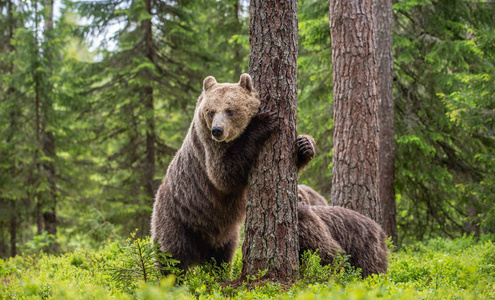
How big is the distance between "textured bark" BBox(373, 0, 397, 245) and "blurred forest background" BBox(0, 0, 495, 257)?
542 millimetres

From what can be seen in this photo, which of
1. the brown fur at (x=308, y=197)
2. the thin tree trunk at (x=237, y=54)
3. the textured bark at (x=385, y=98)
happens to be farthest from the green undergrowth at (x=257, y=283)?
the thin tree trunk at (x=237, y=54)

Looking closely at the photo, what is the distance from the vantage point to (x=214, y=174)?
498 cm

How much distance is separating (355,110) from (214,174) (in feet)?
9.97

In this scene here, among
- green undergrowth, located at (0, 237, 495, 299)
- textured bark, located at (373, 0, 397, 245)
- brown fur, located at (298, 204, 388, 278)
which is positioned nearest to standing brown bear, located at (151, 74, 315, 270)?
green undergrowth, located at (0, 237, 495, 299)

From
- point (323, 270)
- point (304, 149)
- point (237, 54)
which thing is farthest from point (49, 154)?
point (323, 270)

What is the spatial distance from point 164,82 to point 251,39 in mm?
10951

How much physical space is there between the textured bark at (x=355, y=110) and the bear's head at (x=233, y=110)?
249 centimetres

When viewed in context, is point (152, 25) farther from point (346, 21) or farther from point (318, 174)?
point (346, 21)

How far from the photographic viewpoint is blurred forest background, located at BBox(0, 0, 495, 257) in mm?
10977

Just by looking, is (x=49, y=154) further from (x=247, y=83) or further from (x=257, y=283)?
(x=257, y=283)

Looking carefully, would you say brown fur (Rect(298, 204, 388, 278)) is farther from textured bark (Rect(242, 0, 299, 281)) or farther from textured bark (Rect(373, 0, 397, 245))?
textured bark (Rect(373, 0, 397, 245))

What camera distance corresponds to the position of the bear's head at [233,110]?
485cm

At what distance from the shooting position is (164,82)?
15.4m

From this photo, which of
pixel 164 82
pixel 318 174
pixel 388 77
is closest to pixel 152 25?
pixel 164 82
